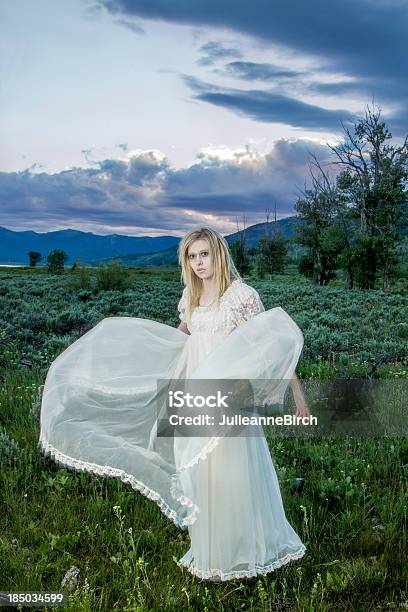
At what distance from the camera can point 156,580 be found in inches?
159

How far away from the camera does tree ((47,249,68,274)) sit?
3647cm

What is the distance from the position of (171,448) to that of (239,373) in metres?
1.24

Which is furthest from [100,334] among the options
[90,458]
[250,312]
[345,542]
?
[345,542]

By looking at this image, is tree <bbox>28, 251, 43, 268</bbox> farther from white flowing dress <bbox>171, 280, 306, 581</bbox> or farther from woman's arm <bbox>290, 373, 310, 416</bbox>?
woman's arm <bbox>290, 373, 310, 416</bbox>

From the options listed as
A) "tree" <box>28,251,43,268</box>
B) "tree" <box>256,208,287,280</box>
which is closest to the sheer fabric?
"tree" <box>28,251,43,268</box>

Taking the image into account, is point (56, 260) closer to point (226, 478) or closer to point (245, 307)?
point (245, 307)

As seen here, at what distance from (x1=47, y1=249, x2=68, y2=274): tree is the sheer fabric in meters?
32.6

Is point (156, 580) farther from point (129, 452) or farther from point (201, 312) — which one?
point (201, 312)

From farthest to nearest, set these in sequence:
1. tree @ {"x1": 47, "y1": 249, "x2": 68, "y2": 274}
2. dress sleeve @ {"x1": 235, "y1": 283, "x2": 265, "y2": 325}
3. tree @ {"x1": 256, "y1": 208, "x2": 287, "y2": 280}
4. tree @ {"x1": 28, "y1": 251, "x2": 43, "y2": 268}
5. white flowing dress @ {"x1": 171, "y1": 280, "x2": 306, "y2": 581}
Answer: tree @ {"x1": 256, "y1": 208, "x2": 287, "y2": 280} → tree @ {"x1": 28, "y1": 251, "x2": 43, "y2": 268} → tree @ {"x1": 47, "y1": 249, "x2": 68, "y2": 274} → dress sleeve @ {"x1": 235, "y1": 283, "x2": 265, "y2": 325} → white flowing dress @ {"x1": 171, "y1": 280, "x2": 306, "y2": 581}

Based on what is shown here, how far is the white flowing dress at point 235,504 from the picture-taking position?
386cm

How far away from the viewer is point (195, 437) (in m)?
3.55

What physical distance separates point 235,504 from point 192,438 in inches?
26.4

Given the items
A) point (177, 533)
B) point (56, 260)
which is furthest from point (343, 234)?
point (177, 533)

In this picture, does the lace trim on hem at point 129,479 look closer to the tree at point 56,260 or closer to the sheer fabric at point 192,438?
the sheer fabric at point 192,438
